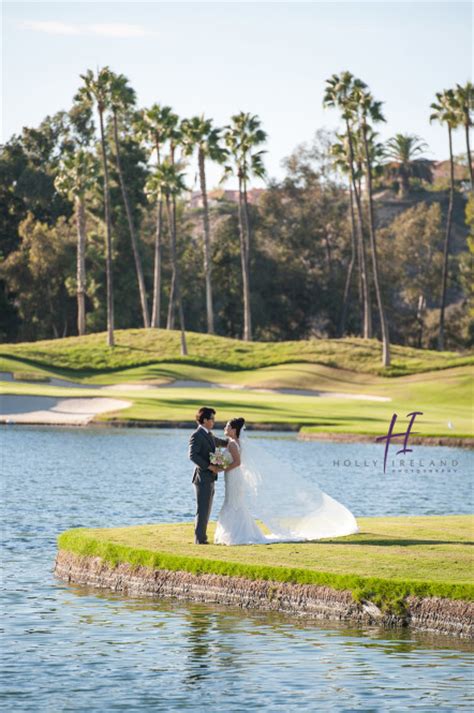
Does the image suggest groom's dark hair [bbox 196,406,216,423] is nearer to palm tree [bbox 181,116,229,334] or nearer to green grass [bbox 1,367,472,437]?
green grass [bbox 1,367,472,437]

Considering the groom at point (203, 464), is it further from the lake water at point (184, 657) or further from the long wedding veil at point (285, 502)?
the lake water at point (184, 657)

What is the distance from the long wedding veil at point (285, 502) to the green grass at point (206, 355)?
6591 centimetres

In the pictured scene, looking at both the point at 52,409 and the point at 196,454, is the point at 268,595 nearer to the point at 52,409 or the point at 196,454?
the point at 196,454

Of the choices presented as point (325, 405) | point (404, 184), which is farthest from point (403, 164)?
point (325, 405)

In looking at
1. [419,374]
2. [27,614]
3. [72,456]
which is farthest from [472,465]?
[419,374]

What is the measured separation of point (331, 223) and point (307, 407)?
5799 centimetres

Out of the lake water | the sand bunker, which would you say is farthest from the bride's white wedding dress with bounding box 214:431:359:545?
the sand bunker

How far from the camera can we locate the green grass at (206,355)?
90.3 metres

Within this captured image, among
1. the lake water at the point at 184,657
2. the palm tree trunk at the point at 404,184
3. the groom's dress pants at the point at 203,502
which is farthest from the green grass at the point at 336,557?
the palm tree trunk at the point at 404,184

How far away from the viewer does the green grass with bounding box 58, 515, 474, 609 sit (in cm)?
1794

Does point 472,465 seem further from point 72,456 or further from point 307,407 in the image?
point 307,407

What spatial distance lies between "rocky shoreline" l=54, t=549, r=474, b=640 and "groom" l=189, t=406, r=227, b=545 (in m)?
1.64

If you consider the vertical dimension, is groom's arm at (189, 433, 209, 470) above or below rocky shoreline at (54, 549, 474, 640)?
above

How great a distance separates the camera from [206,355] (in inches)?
3765
